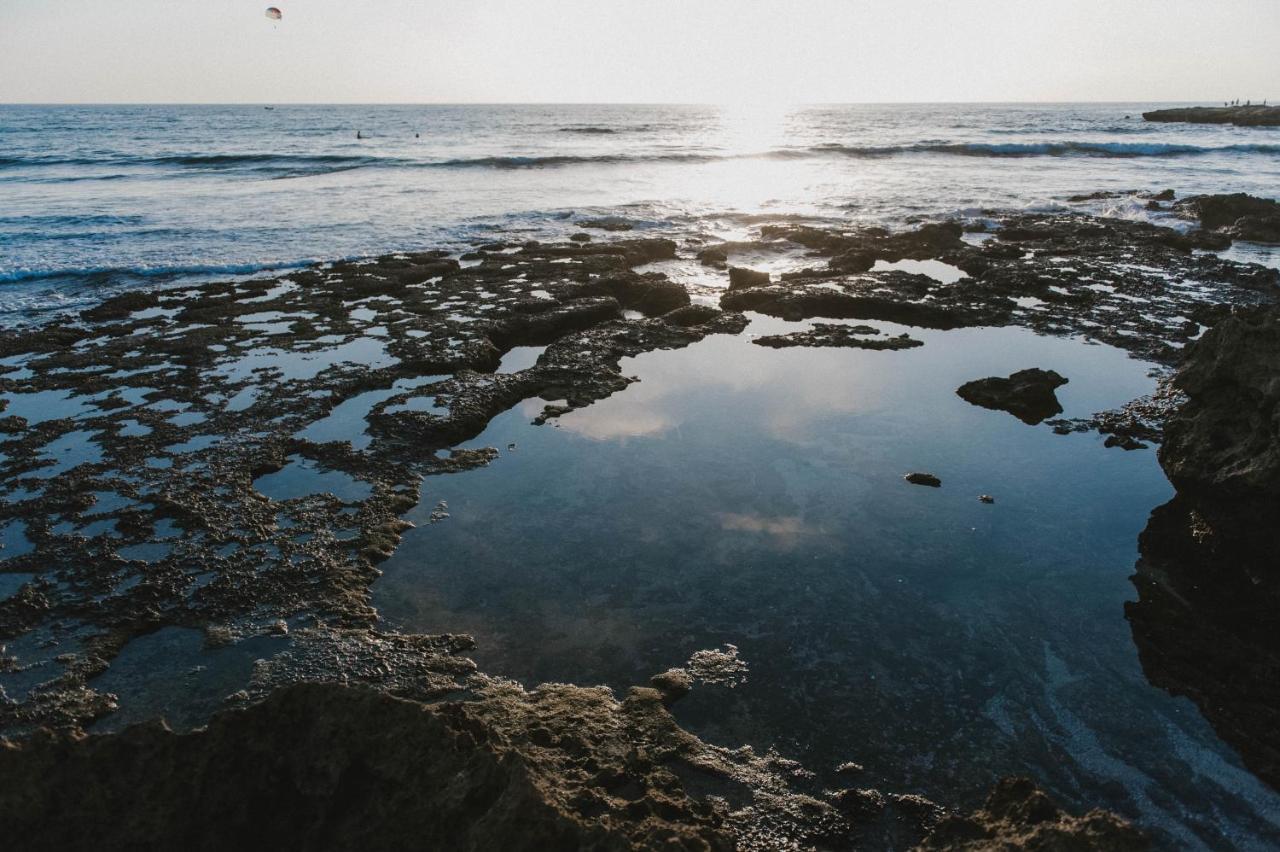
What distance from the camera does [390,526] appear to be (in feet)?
21.5

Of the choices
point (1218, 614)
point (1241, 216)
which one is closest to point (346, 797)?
point (1218, 614)

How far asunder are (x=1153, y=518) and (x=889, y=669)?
3678 millimetres

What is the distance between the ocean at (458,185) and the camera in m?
20.0

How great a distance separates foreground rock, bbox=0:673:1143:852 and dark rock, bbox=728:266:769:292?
12.5 m

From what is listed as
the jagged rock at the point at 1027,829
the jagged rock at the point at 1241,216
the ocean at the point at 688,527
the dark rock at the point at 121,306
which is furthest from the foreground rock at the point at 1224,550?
the jagged rock at the point at 1241,216

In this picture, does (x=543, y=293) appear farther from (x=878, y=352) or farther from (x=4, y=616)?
(x=4, y=616)

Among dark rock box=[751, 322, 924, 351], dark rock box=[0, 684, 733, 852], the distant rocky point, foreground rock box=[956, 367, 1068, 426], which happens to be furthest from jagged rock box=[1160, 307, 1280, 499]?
the distant rocky point

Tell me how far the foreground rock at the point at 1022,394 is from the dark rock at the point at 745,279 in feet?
20.7

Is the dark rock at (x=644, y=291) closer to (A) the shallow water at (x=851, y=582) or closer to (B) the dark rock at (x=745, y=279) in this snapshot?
(B) the dark rock at (x=745, y=279)

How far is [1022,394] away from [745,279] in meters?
7.25

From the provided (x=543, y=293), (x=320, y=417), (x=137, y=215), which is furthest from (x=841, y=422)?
(x=137, y=215)

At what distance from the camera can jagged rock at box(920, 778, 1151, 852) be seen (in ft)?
9.01

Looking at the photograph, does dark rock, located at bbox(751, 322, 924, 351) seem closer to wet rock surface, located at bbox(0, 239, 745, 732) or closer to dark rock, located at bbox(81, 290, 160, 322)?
wet rock surface, located at bbox(0, 239, 745, 732)

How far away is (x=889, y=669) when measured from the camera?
489 cm
